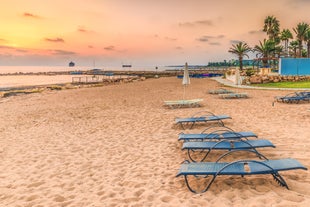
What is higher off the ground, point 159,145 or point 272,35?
point 272,35

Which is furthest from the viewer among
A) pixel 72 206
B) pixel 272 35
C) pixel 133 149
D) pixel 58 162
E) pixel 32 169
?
pixel 272 35

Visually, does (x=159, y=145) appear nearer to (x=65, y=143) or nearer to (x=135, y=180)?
(x=135, y=180)

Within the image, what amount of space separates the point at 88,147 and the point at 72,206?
329cm

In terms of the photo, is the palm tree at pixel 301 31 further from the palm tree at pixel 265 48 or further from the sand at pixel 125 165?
the sand at pixel 125 165

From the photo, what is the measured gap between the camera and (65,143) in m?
7.84

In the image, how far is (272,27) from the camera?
56.3 meters

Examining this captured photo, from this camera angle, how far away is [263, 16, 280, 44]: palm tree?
55.9 meters

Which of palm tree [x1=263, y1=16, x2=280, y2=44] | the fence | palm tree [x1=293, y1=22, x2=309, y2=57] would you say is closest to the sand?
the fence

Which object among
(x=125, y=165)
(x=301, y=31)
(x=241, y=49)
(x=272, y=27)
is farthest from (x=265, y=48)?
(x=125, y=165)

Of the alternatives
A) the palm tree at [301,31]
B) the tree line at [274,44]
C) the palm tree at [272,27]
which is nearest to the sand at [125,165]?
the tree line at [274,44]

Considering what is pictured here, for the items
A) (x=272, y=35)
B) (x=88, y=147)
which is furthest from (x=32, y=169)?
(x=272, y=35)

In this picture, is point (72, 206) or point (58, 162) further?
point (58, 162)

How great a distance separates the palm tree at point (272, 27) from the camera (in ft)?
183

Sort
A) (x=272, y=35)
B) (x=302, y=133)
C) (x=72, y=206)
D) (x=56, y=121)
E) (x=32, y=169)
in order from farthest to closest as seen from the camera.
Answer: (x=272, y=35)
(x=56, y=121)
(x=302, y=133)
(x=32, y=169)
(x=72, y=206)
